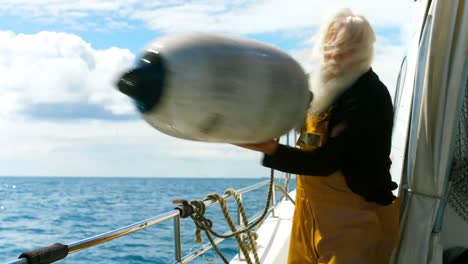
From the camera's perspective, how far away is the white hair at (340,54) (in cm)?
188

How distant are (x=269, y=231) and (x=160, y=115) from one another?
3.38 metres

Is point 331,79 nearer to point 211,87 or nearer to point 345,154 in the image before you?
point 345,154

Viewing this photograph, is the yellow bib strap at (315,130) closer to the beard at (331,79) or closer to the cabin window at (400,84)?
the beard at (331,79)

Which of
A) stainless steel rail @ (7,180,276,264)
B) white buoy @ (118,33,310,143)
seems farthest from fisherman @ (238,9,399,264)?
stainless steel rail @ (7,180,276,264)

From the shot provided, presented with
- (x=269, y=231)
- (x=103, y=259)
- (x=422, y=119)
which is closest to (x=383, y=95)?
(x=422, y=119)

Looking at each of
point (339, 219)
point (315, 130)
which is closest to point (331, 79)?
point (315, 130)

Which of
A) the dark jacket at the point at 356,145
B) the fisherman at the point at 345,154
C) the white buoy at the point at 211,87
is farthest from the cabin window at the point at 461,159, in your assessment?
the white buoy at the point at 211,87

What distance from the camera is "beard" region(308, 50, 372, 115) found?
75.6 inches

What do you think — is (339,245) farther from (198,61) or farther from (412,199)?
(198,61)

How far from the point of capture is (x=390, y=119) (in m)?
1.93

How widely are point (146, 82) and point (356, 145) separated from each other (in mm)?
781

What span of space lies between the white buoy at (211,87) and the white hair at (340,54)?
1.12 feet

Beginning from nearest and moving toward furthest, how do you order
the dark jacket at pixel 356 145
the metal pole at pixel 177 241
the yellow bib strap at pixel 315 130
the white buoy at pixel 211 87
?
the white buoy at pixel 211 87
the dark jacket at pixel 356 145
the yellow bib strap at pixel 315 130
the metal pole at pixel 177 241

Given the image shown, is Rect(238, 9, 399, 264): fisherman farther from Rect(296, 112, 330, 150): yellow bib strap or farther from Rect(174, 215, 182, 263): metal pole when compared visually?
Rect(174, 215, 182, 263): metal pole
